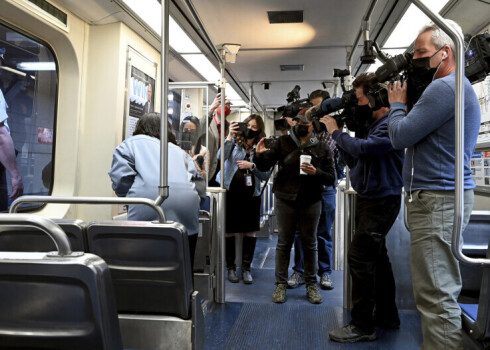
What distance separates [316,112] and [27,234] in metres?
1.89

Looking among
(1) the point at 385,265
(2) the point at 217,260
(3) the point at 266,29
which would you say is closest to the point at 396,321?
(1) the point at 385,265

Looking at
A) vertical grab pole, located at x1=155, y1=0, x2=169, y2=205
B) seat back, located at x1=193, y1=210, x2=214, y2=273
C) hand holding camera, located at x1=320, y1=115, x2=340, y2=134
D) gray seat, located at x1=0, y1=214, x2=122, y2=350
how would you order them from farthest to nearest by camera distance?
seat back, located at x1=193, y1=210, x2=214, y2=273
hand holding camera, located at x1=320, y1=115, x2=340, y2=134
vertical grab pole, located at x1=155, y1=0, x2=169, y2=205
gray seat, located at x1=0, y1=214, x2=122, y2=350

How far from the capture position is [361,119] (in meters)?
2.59

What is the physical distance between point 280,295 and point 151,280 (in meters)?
1.95

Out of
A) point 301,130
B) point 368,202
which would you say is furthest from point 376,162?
point 301,130

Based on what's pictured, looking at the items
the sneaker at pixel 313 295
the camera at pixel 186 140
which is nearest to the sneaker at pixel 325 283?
the sneaker at pixel 313 295

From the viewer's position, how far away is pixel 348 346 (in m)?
2.53

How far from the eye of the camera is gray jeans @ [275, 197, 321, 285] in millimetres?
3404

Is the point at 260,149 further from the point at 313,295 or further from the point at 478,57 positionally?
the point at 478,57

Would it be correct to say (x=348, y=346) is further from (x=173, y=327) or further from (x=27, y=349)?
(x=27, y=349)

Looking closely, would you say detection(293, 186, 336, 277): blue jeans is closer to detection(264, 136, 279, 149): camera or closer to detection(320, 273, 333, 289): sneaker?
detection(320, 273, 333, 289): sneaker

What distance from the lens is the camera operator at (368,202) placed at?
8.09 feet

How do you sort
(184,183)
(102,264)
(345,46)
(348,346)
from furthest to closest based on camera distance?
(345,46) → (348,346) → (184,183) → (102,264)

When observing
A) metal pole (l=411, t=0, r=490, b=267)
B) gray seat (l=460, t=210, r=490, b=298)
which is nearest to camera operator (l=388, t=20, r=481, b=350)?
metal pole (l=411, t=0, r=490, b=267)
